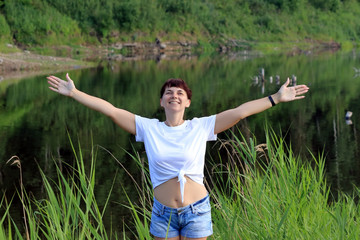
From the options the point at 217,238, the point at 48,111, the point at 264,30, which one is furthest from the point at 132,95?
the point at 264,30

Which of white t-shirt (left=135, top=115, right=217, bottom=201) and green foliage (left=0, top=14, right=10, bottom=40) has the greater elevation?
green foliage (left=0, top=14, right=10, bottom=40)

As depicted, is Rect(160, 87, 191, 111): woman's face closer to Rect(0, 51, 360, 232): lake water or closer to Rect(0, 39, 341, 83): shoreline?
Rect(0, 51, 360, 232): lake water

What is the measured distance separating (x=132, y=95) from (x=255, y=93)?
6.67m

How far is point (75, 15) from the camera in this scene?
6125 centimetres

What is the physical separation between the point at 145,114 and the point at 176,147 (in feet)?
67.8

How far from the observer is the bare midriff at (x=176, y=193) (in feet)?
13.0

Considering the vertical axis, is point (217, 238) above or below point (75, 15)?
below

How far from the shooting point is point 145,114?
24.6 metres

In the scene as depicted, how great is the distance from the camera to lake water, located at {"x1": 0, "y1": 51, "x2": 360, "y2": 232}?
15.3 metres

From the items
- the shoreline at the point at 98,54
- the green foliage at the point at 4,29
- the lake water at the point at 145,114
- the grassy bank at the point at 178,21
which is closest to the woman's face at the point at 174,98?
the lake water at the point at 145,114

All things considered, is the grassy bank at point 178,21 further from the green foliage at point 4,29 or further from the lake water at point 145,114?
the lake water at point 145,114

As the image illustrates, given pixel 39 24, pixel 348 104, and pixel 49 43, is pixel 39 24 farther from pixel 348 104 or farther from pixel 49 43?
pixel 348 104

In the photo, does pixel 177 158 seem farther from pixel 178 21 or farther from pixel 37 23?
pixel 178 21

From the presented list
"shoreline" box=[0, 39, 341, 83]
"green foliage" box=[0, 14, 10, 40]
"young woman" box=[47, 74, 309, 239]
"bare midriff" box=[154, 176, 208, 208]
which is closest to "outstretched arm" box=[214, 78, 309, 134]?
"young woman" box=[47, 74, 309, 239]
